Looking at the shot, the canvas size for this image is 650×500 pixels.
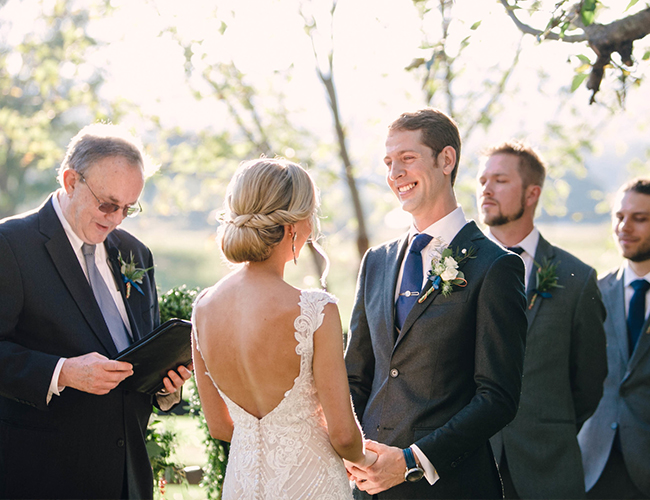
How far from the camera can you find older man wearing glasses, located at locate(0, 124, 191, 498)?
297 centimetres

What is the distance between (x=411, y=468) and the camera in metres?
2.52

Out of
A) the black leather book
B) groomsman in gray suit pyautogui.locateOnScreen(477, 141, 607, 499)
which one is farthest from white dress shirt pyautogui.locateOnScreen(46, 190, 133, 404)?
groomsman in gray suit pyautogui.locateOnScreen(477, 141, 607, 499)

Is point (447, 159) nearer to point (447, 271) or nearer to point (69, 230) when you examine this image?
point (447, 271)

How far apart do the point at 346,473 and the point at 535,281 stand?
2.12 metres

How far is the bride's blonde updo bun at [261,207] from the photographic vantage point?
2262 millimetres

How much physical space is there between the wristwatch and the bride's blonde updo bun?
3.27 ft

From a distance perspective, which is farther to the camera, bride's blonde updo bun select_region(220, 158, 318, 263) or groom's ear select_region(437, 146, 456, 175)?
groom's ear select_region(437, 146, 456, 175)

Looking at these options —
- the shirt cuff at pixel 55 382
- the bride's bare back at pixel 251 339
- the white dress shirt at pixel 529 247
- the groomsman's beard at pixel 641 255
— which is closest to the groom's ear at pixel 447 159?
the bride's bare back at pixel 251 339

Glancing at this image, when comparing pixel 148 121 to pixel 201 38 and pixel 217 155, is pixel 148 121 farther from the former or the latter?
pixel 201 38

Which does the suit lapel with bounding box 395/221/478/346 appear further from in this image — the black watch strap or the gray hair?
the gray hair

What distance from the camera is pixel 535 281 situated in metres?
4.06

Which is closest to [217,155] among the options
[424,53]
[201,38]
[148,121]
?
[148,121]

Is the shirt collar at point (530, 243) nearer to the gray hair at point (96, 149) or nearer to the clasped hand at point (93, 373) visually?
the gray hair at point (96, 149)

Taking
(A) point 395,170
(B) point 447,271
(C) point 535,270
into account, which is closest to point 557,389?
(C) point 535,270
